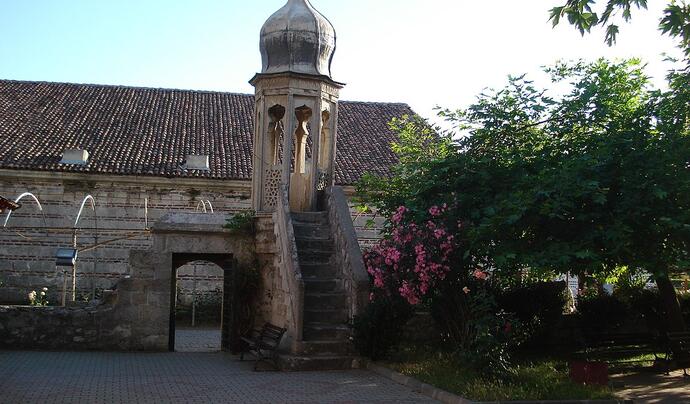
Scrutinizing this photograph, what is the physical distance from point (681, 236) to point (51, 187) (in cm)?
2239

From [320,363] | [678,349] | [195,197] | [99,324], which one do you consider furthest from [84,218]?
[678,349]

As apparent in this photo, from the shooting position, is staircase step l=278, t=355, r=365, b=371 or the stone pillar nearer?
staircase step l=278, t=355, r=365, b=371

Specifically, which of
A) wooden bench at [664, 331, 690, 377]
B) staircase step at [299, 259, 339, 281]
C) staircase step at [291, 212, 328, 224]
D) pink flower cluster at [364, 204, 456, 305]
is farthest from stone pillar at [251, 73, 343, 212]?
wooden bench at [664, 331, 690, 377]

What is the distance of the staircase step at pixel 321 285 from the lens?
14.5 m

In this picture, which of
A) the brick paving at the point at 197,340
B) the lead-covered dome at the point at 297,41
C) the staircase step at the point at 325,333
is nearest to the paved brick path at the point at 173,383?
the staircase step at the point at 325,333

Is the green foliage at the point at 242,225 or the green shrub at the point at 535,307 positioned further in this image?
the green foliage at the point at 242,225

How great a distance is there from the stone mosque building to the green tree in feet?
7.76

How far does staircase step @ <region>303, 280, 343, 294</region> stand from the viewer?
14500 mm

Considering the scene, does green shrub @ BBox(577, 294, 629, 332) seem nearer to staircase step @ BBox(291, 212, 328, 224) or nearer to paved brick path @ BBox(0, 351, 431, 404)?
staircase step @ BBox(291, 212, 328, 224)

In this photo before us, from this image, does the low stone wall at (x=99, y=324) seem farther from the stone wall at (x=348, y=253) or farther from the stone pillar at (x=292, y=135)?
the stone wall at (x=348, y=253)

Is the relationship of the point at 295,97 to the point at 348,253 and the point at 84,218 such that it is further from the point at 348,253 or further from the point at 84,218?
the point at 84,218

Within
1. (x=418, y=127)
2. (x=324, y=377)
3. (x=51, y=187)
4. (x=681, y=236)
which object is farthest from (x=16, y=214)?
(x=681, y=236)

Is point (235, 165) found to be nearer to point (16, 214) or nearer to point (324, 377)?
point (16, 214)

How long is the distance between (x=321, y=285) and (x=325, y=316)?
2.38ft
